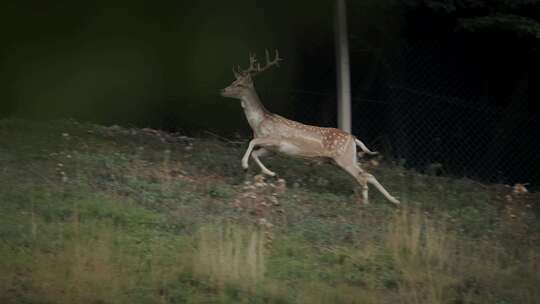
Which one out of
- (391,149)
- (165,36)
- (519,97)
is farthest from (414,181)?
(165,36)

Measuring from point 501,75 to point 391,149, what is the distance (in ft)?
8.27

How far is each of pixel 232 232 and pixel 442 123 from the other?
6.11 metres

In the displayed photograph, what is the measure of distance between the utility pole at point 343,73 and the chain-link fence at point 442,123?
0.90 m

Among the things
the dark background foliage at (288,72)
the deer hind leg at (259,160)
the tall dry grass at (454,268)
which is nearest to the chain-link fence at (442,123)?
the dark background foliage at (288,72)

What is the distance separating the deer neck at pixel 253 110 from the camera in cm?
1306

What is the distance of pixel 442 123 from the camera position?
15070 mm

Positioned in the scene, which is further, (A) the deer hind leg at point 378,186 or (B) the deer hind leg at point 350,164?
(B) the deer hind leg at point 350,164

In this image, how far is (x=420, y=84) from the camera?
588 inches

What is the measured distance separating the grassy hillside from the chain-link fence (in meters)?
1.25

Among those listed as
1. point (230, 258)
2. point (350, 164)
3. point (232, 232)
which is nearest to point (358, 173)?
point (350, 164)

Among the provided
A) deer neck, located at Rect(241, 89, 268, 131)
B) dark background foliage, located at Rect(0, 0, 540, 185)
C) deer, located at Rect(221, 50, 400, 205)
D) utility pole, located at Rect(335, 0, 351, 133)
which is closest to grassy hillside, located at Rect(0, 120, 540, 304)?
deer, located at Rect(221, 50, 400, 205)

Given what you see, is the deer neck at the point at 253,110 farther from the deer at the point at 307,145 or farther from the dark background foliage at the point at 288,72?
the dark background foliage at the point at 288,72

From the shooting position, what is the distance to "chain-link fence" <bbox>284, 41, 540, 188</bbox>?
585 inches

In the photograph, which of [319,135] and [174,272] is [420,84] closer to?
[319,135]
